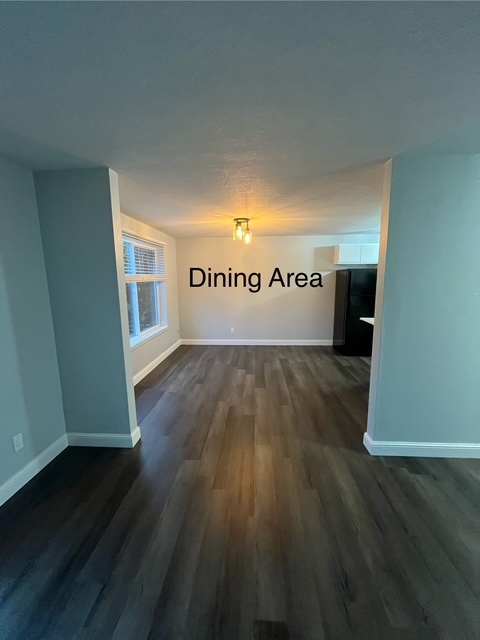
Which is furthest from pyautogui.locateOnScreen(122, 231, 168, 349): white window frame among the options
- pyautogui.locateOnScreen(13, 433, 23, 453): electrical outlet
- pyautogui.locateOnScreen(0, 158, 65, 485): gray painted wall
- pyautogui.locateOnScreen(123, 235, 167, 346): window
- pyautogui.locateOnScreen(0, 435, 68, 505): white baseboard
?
pyautogui.locateOnScreen(13, 433, 23, 453): electrical outlet

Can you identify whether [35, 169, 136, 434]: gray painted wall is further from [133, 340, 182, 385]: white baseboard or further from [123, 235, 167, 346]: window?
[133, 340, 182, 385]: white baseboard

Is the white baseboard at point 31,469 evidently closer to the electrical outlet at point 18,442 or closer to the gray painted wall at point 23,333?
the gray painted wall at point 23,333

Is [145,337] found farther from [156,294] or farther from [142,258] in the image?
[142,258]

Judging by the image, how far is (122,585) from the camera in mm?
1288

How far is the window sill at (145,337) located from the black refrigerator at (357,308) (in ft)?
11.2

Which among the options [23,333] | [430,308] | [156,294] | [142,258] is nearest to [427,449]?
[430,308]

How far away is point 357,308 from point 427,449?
9.78 feet

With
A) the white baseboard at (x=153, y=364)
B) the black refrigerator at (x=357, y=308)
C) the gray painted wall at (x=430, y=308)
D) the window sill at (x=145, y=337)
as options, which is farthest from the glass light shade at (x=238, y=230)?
the white baseboard at (x=153, y=364)

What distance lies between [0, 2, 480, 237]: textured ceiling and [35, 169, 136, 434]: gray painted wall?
208mm

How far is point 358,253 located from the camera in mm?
5102

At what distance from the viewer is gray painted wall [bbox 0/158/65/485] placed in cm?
182

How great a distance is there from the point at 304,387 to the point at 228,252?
323 centimetres

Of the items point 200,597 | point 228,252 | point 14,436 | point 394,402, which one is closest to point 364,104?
point 394,402

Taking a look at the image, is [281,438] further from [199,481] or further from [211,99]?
[211,99]
